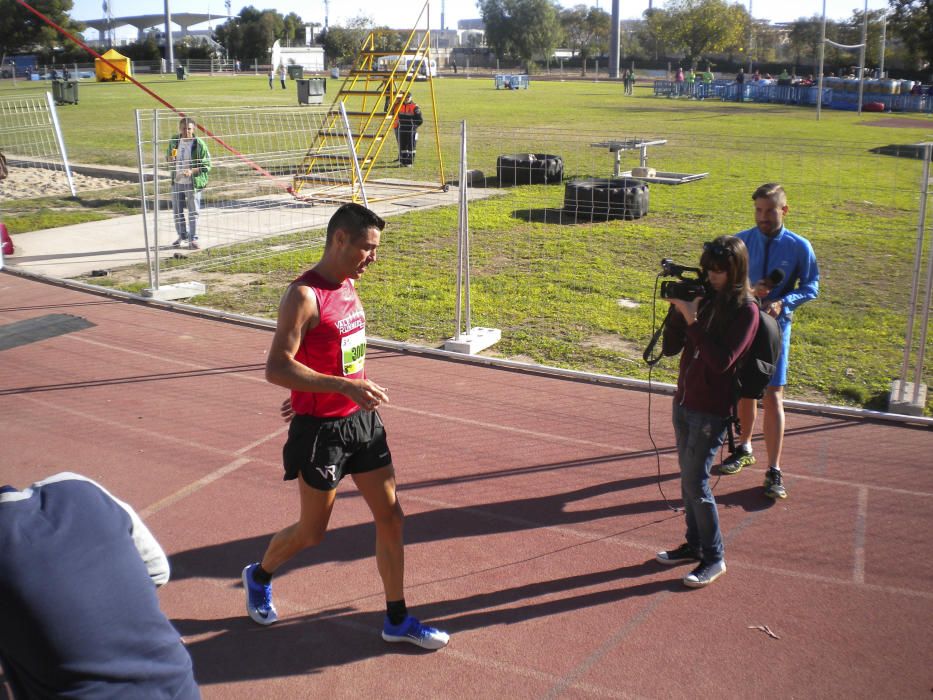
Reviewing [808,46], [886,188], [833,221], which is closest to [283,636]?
[833,221]

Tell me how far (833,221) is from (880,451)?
9.59 meters

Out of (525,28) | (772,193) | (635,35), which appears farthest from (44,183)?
(635,35)

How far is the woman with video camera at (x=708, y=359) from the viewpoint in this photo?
14.6 ft

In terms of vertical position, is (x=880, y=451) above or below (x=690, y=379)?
below

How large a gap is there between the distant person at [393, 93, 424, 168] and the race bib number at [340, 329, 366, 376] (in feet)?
59.6

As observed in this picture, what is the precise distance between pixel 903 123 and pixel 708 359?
1477 inches

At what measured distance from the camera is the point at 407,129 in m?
22.1

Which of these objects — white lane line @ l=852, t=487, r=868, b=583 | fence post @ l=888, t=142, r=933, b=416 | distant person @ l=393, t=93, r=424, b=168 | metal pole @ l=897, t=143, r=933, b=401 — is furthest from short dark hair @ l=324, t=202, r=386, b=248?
distant person @ l=393, t=93, r=424, b=168

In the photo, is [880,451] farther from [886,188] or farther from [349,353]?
[886,188]

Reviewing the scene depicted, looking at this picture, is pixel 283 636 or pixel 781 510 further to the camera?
pixel 781 510

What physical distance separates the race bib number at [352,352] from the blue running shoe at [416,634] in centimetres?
124

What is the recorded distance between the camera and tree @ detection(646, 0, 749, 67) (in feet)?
264

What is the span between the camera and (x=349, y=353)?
4.07 m

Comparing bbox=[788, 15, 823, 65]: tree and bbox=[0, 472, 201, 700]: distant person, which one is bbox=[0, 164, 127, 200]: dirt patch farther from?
bbox=[788, 15, 823, 65]: tree
